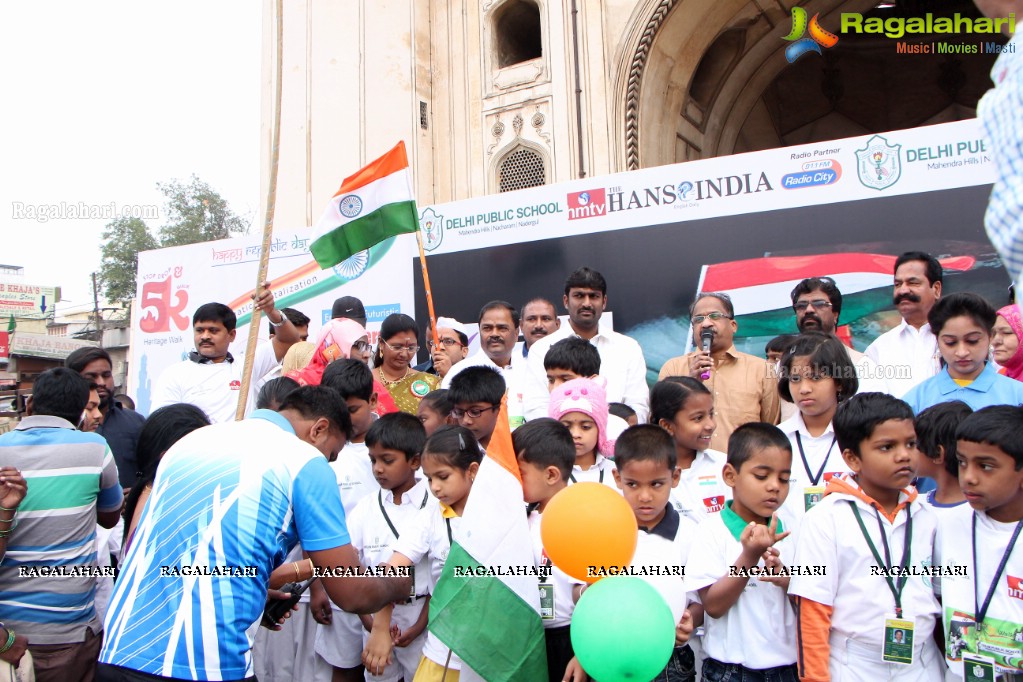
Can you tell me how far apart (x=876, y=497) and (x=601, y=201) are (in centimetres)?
392

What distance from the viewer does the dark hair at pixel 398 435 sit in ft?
11.1

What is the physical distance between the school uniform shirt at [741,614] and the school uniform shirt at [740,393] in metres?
1.32

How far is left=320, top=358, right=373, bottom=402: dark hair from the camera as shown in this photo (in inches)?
156

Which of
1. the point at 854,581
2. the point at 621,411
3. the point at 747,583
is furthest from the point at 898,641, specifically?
the point at 621,411

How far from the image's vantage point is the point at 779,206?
217 inches

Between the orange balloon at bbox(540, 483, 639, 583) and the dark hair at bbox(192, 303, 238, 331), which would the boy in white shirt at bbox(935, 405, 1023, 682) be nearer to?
the orange balloon at bbox(540, 483, 639, 583)

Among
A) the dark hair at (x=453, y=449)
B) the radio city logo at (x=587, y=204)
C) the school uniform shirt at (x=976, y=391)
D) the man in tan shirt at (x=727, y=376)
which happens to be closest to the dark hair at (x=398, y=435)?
the dark hair at (x=453, y=449)

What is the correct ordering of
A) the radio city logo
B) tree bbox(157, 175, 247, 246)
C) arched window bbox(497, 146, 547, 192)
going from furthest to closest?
tree bbox(157, 175, 247, 246) < arched window bbox(497, 146, 547, 192) < the radio city logo

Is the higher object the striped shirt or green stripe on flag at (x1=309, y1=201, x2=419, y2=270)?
green stripe on flag at (x1=309, y1=201, x2=419, y2=270)

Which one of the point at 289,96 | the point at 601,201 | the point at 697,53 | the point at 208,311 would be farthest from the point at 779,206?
the point at 289,96

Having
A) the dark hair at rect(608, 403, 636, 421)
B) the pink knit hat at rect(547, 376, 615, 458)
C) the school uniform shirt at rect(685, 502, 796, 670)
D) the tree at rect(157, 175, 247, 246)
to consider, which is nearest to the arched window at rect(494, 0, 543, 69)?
the dark hair at rect(608, 403, 636, 421)

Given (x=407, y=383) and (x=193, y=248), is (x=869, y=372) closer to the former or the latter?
(x=407, y=383)

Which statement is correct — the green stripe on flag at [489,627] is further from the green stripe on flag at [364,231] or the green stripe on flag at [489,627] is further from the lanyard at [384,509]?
the green stripe on flag at [364,231]

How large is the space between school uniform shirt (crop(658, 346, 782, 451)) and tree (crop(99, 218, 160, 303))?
32525 mm
